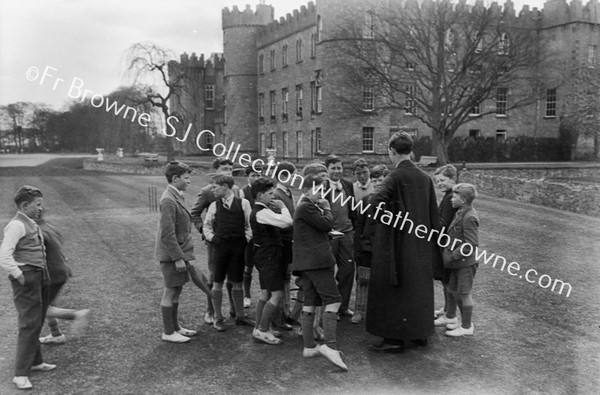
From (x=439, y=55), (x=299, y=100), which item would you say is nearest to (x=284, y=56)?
(x=299, y=100)

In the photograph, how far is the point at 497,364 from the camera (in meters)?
5.55

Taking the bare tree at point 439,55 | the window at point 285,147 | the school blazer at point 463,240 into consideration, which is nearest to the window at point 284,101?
the window at point 285,147

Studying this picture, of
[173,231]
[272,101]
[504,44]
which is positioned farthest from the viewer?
[272,101]

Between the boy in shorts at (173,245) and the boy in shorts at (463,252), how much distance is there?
2.95m

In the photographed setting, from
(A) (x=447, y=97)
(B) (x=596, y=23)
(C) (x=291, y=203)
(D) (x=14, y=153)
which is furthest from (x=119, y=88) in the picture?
(B) (x=596, y=23)

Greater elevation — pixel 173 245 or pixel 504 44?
pixel 504 44

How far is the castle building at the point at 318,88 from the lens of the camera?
4069 cm

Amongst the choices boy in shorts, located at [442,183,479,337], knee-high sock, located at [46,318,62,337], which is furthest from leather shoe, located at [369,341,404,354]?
knee-high sock, located at [46,318,62,337]

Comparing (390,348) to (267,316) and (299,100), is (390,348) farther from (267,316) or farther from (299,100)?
(299,100)

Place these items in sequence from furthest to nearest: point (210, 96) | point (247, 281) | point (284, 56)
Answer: point (210, 96) < point (284, 56) < point (247, 281)

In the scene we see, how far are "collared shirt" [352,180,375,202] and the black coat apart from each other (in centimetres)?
127

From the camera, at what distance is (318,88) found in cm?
4319

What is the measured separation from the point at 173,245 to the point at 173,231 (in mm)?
152

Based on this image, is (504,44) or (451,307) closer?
(451,307)
